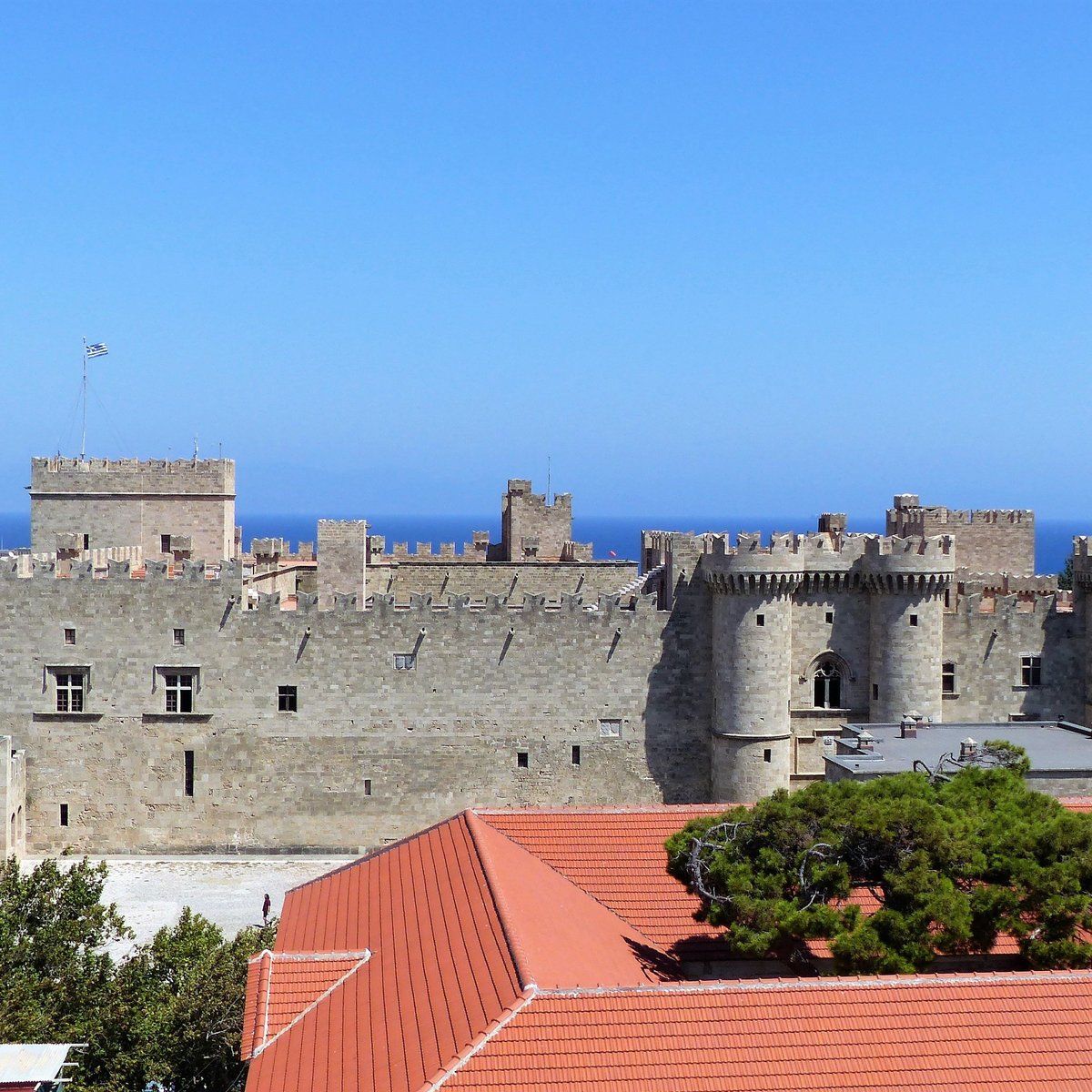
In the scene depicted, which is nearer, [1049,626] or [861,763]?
[861,763]

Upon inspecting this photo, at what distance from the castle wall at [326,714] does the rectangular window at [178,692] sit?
0.27m

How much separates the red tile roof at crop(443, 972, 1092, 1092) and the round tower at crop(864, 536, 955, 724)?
20084 millimetres

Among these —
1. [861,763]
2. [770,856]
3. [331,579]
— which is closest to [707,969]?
[770,856]

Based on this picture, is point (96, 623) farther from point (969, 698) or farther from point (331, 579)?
point (969, 698)

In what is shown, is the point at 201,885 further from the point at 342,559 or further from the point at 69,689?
the point at 342,559

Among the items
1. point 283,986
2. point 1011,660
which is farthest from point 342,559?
point 283,986

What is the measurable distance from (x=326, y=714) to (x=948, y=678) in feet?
56.0

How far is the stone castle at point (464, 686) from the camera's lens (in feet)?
124

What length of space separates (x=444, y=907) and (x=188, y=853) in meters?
18.4

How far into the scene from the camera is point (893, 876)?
790 inches

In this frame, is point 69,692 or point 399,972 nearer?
point 399,972

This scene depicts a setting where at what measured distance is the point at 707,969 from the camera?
22281 mm

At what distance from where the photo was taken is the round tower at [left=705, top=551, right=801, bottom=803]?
37.5 metres

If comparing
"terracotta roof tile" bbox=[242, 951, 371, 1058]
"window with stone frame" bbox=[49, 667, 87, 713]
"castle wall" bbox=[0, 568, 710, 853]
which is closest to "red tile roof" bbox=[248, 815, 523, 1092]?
"terracotta roof tile" bbox=[242, 951, 371, 1058]
